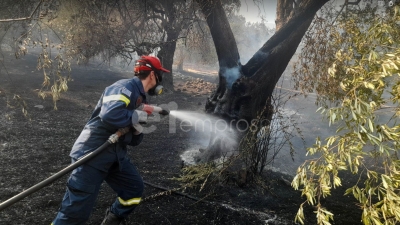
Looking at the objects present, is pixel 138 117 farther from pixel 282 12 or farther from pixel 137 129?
pixel 282 12

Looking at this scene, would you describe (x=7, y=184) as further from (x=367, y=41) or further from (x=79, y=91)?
(x=79, y=91)

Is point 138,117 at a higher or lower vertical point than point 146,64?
lower

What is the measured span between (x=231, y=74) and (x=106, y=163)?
3.26 meters

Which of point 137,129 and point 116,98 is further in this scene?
point 137,129

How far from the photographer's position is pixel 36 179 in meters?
4.44

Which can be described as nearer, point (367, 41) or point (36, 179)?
point (367, 41)

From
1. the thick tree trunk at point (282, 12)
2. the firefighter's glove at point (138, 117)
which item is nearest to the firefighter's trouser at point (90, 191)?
the firefighter's glove at point (138, 117)

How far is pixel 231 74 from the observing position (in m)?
5.38

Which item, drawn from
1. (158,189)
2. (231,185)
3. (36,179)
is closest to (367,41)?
(231,185)

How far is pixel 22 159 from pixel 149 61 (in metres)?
3.71

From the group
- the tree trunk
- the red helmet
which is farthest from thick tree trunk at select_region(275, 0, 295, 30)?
the red helmet

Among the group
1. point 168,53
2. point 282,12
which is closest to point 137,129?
point 282,12

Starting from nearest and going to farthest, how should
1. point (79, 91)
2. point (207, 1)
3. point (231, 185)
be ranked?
point (231, 185), point (207, 1), point (79, 91)

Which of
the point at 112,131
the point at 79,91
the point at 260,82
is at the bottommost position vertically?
the point at 79,91
